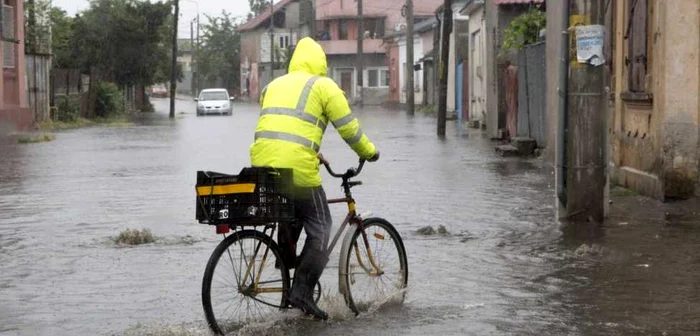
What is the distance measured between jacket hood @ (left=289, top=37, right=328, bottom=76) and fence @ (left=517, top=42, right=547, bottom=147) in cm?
1431

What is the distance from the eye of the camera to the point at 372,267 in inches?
309

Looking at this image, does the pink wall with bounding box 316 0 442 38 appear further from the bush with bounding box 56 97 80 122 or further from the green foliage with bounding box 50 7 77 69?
the bush with bounding box 56 97 80 122

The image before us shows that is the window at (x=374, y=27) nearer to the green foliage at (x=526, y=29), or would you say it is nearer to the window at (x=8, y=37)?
the window at (x=8, y=37)

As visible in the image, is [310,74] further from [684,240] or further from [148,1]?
[148,1]

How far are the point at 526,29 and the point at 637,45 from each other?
11.2 m

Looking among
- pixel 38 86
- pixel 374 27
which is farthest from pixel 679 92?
pixel 374 27

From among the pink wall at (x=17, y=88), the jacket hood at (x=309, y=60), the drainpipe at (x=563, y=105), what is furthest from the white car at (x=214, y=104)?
the jacket hood at (x=309, y=60)

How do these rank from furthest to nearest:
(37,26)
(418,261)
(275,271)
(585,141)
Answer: (37,26), (585,141), (418,261), (275,271)

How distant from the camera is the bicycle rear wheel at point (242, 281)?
6.84 metres

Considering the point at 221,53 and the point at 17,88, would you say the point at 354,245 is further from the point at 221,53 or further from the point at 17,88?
the point at 221,53

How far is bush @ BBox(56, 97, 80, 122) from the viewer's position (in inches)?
1674

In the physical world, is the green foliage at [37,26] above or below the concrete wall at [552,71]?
above

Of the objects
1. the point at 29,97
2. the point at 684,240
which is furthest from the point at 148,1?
the point at 684,240

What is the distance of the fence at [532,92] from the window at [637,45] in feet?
21.3
